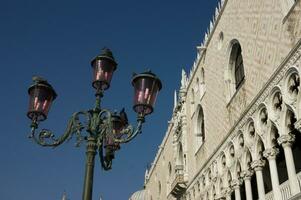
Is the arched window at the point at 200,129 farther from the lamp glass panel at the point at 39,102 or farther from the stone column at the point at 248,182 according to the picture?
the lamp glass panel at the point at 39,102

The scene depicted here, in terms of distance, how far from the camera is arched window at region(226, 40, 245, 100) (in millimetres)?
12320

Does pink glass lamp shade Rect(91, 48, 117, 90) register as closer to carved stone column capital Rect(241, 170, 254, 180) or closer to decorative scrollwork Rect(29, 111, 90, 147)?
decorative scrollwork Rect(29, 111, 90, 147)

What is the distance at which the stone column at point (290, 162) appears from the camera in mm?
7777

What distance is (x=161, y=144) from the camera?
25906mm

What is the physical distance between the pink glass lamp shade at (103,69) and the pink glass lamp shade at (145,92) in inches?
17.2

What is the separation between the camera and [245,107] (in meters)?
10.7

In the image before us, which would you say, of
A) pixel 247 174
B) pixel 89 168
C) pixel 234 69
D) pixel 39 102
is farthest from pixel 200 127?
pixel 89 168

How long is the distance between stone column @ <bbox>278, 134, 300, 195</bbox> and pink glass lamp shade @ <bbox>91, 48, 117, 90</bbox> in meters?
4.45

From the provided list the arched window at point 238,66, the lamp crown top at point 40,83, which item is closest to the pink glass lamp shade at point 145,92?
the lamp crown top at point 40,83

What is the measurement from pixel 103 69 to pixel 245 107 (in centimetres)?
608

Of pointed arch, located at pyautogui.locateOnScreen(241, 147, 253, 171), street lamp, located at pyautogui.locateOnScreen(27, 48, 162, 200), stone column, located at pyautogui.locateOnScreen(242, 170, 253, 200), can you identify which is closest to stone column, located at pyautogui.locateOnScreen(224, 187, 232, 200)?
stone column, located at pyautogui.locateOnScreen(242, 170, 253, 200)

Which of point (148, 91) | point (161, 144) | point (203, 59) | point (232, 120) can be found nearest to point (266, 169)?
point (232, 120)

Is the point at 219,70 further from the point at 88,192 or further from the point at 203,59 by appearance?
the point at 88,192

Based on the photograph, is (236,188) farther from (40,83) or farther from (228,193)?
(40,83)
